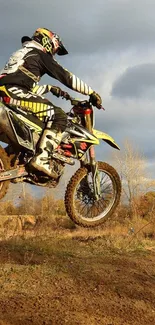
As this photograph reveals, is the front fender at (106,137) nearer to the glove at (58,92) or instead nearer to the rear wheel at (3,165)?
the glove at (58,92)

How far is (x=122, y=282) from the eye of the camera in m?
7.38

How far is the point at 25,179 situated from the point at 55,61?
1755 mm

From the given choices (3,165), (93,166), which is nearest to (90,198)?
(93,166)

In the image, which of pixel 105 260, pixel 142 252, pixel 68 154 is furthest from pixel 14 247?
pixel 68 154

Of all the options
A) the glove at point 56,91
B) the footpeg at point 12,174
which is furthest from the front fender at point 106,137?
the footpeg at point 12,174

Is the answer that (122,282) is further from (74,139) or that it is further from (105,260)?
(74,139)

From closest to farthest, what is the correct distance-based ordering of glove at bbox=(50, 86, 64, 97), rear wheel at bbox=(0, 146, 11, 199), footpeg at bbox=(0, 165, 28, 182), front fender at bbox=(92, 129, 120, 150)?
footpeg at bbox=(0, 165, 28, 182)
rear wheel at bbox=(0, 146, 11, 199)
glove at bbox=(50, 86, 64, 97)
front fender at bbox=(92, 129, 120, 150)

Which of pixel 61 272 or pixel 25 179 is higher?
pixel 25 179

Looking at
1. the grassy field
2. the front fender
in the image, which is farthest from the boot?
the grassy field

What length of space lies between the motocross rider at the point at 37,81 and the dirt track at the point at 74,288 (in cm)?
173

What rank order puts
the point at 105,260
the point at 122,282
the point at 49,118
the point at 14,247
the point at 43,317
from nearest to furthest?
the point at 43,317 < the point at 49,118 < the point at 122,282 < the point at 105,260 < the point at 14,247

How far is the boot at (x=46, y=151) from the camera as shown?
247 inches

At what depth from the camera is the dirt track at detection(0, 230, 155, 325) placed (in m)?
5.66

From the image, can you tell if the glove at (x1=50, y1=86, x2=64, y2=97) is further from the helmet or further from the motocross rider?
the helmet
